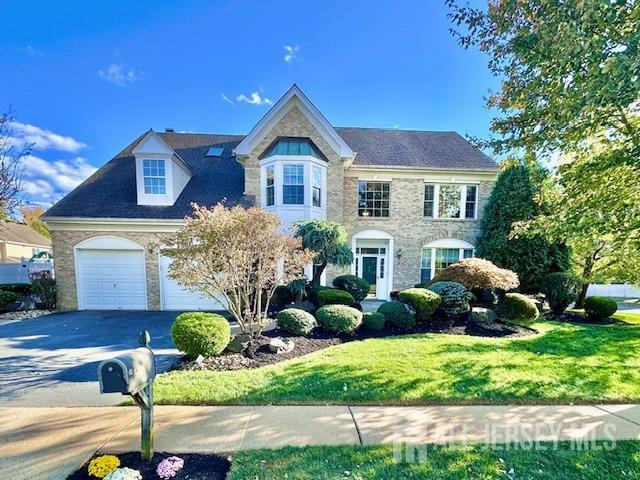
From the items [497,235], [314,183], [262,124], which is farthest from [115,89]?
[497,235]

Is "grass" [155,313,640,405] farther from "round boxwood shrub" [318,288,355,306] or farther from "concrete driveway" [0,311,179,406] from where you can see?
"round boxwood shrub" [318,288,355,306]

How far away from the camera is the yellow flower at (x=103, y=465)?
2448mm

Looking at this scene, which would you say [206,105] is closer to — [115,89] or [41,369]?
[115,89]

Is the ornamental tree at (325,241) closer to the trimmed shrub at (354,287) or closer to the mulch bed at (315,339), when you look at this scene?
the trimmed shrub at (354,287)

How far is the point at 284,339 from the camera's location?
255 inches

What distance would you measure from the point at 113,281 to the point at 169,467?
11.2m

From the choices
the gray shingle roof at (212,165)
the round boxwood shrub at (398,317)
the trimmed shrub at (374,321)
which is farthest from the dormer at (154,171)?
the round boxwood shrub at (398,317)

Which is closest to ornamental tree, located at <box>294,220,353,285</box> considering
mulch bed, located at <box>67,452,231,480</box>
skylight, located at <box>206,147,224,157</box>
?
mulch bed, located at <box>67,452,231,480</box>

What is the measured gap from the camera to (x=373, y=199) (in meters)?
13.6

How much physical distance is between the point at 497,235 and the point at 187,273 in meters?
12.8

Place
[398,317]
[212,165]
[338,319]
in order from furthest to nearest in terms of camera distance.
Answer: [212,165]
[398,317]
[338,319]

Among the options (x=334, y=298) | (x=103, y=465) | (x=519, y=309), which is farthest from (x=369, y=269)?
(x=103, y=465)

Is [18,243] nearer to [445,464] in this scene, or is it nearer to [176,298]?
[176,298]

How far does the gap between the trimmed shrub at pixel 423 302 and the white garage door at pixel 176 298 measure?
7550mm
